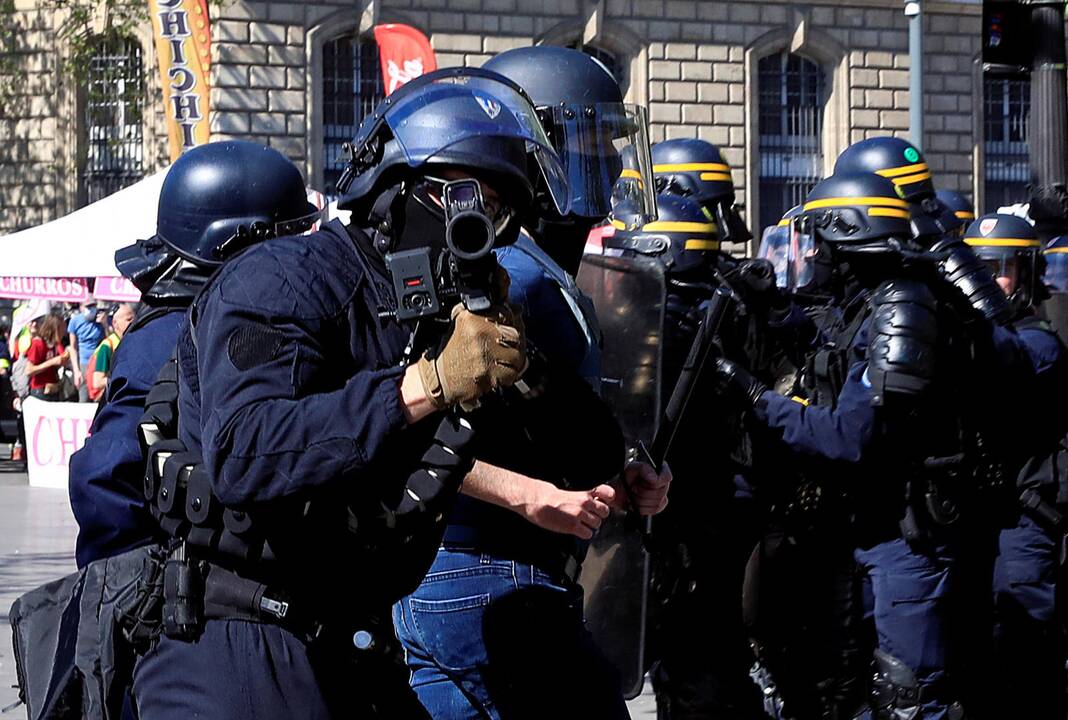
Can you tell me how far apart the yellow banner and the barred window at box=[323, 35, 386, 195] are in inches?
289

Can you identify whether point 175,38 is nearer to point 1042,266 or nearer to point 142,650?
point 1042,266

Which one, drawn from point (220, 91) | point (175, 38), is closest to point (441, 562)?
point (175, 38)

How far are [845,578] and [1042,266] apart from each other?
6.15 ft

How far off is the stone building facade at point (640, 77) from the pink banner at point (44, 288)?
9.14 m

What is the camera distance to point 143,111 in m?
25.3

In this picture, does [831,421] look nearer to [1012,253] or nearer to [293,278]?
[1012,253]

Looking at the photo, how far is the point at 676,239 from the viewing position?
5273mm

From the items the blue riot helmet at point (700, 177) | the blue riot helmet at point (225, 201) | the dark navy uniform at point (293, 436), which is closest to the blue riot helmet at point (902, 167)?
the blue riot helmet at point (700, 177)

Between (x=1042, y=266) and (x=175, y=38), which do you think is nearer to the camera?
(x=1042, y=266)

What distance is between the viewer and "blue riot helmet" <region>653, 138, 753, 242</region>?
666cm

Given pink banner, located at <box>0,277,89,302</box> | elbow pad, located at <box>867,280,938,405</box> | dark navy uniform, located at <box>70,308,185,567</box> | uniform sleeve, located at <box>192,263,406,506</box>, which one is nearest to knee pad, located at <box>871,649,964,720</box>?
elbow pad, located at <box>867,280,938,405</box>

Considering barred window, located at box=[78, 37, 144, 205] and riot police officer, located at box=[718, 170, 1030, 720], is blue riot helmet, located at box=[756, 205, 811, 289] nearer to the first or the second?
riot police officer, located at box=[718, 170, 1030, 720]

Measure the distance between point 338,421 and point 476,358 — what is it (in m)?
0.21

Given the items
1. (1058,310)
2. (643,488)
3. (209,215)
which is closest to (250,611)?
(643,488)
